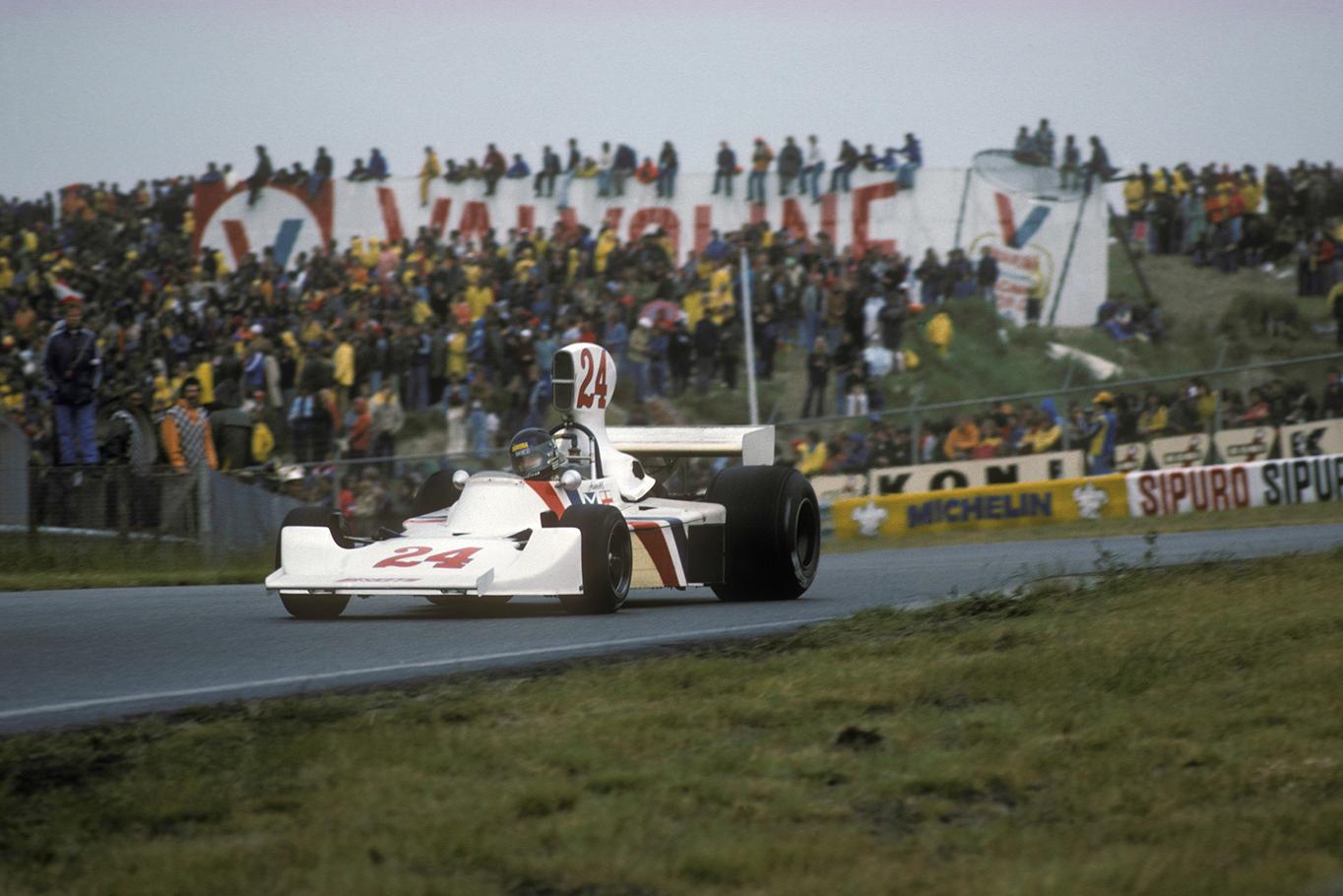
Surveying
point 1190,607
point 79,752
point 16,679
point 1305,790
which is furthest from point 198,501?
point 1305,790

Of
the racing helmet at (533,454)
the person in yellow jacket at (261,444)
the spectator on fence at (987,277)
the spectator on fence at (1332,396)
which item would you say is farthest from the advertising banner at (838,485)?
the racing helmet at (533,454)

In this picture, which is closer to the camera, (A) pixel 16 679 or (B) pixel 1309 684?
(B) pixel 1309 684

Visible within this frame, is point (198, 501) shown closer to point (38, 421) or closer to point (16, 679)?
point (16, 679)

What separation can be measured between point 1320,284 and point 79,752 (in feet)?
80.5

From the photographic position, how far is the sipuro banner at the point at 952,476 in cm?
2219

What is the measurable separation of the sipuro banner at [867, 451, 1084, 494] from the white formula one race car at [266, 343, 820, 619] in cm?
990

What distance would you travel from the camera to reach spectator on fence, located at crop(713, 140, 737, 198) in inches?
1226

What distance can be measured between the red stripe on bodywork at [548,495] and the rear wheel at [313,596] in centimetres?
114

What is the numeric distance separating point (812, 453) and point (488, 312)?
714 centimetres

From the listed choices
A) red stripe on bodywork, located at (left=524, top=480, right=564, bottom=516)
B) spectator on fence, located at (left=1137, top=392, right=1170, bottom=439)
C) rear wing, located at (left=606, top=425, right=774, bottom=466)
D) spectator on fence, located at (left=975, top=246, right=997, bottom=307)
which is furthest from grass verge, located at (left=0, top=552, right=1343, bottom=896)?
spectator on fence, located at (left=975, top=246, right=997, bottom=307)

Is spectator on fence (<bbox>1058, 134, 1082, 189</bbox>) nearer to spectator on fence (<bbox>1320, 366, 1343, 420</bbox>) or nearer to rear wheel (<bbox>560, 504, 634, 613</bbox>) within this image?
spectator on fence (<bbox>1320, 366, 1343, 420</bbox>)

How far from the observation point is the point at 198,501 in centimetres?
1531

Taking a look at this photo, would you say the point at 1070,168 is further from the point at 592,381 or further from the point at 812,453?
the point at 592,381

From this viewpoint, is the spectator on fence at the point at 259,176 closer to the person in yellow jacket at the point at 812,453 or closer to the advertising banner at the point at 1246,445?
the person in yellow jacket at the point at 812,453
